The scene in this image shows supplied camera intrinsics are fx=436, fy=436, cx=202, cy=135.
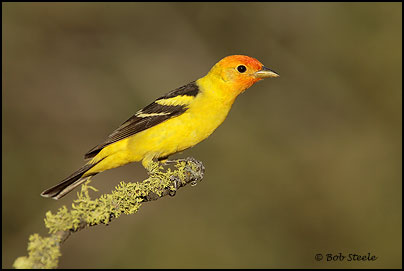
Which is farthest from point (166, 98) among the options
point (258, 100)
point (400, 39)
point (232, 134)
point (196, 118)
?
point (400, 39)

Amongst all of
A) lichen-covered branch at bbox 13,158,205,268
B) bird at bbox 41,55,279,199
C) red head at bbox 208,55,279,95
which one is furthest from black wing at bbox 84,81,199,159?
lichen-covered branch at bbox 13,158,205,268

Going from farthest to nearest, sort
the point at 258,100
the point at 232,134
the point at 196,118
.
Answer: the point at 258,100
the point at 232,134
the point at 196,118

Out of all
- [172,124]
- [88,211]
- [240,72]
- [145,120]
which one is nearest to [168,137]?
[172,124]

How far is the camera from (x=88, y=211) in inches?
128

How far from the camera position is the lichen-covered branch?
2.84 metres

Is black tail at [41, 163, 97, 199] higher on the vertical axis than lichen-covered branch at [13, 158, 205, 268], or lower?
higher

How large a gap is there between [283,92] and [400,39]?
258 cm

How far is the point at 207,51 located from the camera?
9492mm

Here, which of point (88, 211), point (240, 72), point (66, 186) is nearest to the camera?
point (88, 211)

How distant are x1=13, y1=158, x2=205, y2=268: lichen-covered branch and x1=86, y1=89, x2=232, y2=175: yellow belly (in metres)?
Answer: 0.54

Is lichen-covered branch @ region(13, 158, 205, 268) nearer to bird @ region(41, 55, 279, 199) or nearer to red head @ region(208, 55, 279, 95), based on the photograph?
bird @ region(41, 55, 279, 199)

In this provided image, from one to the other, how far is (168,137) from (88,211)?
7.03 ft

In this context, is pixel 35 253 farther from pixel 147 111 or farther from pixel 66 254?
pixel 66 254

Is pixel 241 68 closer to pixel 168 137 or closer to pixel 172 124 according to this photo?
pixel 172 124
